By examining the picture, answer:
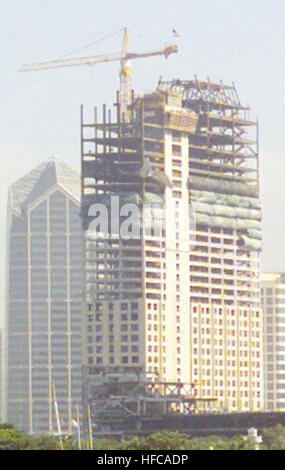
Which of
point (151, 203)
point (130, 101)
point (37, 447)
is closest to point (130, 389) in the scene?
point (151, 203)

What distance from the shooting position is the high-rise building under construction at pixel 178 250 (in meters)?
181

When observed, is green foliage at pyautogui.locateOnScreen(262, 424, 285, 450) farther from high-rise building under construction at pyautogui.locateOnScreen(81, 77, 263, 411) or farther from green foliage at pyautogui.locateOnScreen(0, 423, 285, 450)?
high-rise building under construction at pyautogui.locateOnScreen(81, 77, 263, 411)

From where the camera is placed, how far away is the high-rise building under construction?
181250 millimetres

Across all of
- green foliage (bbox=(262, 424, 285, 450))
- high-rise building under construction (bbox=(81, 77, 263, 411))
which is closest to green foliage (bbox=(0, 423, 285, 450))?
green foliage (bbox=(262, 424, 285, 450))

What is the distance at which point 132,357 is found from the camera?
179500mm

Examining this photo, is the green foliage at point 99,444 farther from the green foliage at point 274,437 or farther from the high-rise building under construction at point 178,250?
the high-rise building under construction at point 178,250

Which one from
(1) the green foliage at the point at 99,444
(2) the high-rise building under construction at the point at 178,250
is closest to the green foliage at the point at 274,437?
(1) the green foliage at the point at 99,444

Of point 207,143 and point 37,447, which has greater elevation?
point 207,143

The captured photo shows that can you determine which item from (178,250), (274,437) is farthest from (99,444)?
(178,250)

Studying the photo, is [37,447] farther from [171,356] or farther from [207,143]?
[207,143]

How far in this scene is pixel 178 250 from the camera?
618 feet
